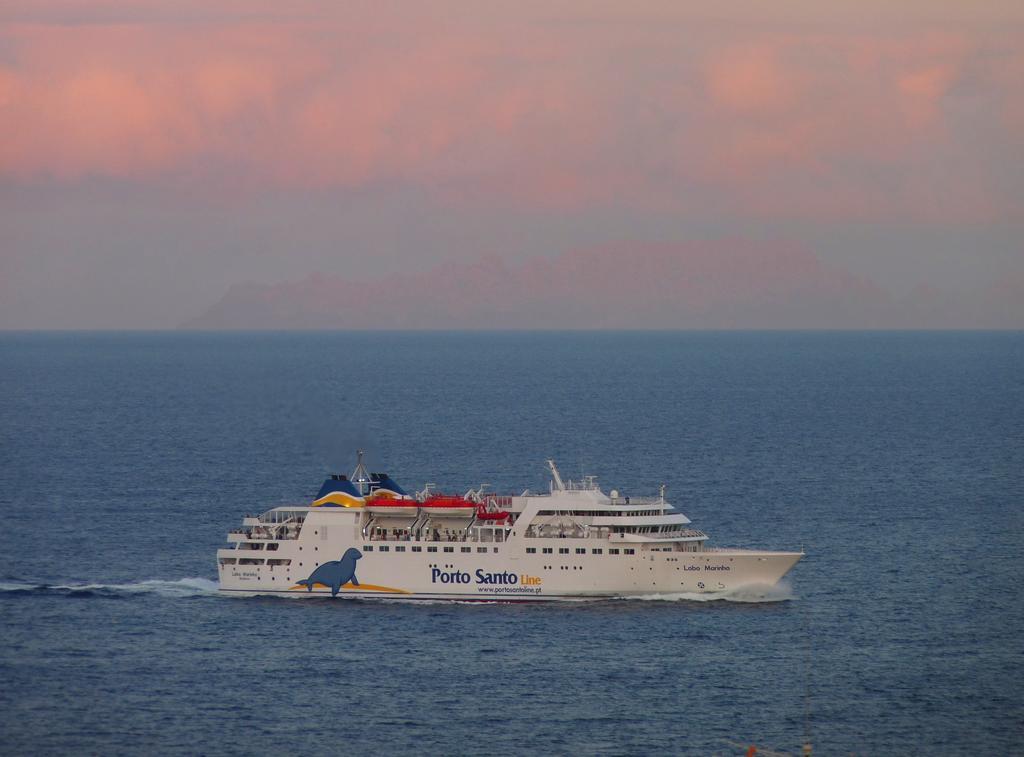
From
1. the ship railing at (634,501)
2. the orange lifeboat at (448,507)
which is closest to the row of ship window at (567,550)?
the ship railing at (634,501)

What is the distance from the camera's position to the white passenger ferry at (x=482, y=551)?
87.4 m

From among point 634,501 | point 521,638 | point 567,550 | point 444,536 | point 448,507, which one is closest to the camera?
point 521,638

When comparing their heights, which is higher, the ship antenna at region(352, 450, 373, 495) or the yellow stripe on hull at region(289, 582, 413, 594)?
the ship antenna at region(352, 450, 373, 495)

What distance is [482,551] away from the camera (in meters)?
88.9

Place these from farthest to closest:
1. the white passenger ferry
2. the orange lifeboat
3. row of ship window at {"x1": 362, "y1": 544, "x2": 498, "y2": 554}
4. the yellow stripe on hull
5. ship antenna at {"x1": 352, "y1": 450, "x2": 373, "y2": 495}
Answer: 1. ship antenna at {"x1": 352, "y1": 450, "x2": 373, "y2": 495}
2. the orange lifeboat
3. the yellow stripe on hull
4. row of ship window at {"x1": 362, "y1": 544, "x2": 498, "y2": 554}
5. the white passenger ferry

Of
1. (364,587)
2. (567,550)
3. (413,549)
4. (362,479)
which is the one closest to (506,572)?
(567,550)

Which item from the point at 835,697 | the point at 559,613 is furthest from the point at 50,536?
the point at 835,697

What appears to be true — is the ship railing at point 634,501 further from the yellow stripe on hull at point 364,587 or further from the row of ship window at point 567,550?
the yellow stripe on hull at point 364,587

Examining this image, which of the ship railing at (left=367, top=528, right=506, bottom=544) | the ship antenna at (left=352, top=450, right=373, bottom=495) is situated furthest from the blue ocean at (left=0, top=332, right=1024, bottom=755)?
the ship antenna at (left=352, top=450, right=373, bottom=495)

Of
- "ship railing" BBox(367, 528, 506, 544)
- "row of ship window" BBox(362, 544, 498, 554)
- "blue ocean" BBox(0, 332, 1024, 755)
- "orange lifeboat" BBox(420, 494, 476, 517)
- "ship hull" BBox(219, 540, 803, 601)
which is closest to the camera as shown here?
"blue ocean" BBox(0, 332, 1024, 755)

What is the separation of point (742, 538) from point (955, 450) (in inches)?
2217

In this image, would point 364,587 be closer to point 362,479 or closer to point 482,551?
point 482,551

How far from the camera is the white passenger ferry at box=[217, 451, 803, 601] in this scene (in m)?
87.4

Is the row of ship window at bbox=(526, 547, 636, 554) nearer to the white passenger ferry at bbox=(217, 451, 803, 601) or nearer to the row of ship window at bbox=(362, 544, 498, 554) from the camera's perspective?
the white passenger ferry at bbox=(217, 451, 803, 601)
